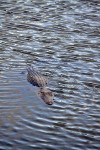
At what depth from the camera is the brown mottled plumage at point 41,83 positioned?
14141 millimetres

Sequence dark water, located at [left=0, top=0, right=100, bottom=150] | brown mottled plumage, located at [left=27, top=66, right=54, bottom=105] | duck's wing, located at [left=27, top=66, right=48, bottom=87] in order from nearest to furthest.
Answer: dark water, located at [left=0, top=0, right=100, bottom=150]
brown mottled plumage, located at [left=27, top=66, right=54, bottom=105]
duck's wing, located at [left=27, top=66, right=48, bottom=87]

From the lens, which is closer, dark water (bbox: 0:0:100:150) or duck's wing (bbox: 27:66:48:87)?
dark water (bbox: 0:0:100:150)

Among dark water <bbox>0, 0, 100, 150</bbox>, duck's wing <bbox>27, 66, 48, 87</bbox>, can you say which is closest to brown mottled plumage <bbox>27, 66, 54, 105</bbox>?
duck's wing <bbox>27, 66, 48, 87</bbox>

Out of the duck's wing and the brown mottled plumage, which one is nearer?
the brown mottled plumage

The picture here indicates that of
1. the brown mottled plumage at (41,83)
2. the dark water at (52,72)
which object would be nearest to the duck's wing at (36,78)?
the brown mottled plumage at (41,83)

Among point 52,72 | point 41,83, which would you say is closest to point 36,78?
point 41,83

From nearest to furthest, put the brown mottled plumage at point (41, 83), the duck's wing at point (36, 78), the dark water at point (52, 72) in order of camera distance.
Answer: the dark water at point (52, 72) → the brown mottled plumage at point (41, 83) → the duck's wing at point (36, 78)

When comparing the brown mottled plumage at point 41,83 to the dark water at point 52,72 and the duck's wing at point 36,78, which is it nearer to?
the duck's wing at point 36,78

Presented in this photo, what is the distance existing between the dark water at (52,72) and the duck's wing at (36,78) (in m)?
0.27

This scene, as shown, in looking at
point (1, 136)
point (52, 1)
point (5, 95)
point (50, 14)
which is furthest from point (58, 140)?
point (52, 1)

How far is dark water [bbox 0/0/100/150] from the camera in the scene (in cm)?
1202

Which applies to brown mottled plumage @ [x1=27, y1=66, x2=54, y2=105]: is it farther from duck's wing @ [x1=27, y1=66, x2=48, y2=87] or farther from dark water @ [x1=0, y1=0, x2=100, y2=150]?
dark water @ [x1=0, y1=0, x2=100, y2=150]

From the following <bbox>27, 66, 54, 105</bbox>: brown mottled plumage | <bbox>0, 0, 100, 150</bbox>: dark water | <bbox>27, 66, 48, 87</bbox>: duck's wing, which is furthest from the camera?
<bbox>27, 66, 48, 87</bbox>: duck's wing

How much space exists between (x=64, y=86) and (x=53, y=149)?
4.10 m
